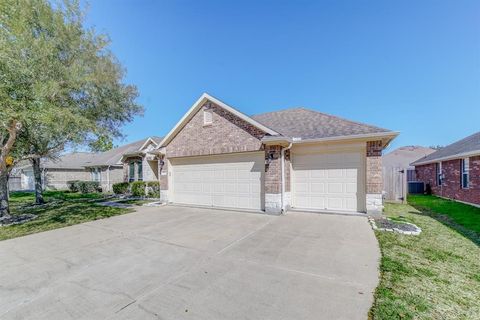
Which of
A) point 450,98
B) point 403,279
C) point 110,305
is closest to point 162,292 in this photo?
point 110,305

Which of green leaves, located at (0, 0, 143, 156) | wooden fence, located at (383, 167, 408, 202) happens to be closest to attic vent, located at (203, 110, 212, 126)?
green leaves, located at (0, 0, 143, 156)

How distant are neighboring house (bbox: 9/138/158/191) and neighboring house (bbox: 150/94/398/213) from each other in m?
12.6

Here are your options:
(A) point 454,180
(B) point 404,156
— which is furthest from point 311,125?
(B) point 404,156

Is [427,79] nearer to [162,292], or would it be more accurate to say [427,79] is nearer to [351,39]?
[351,39]

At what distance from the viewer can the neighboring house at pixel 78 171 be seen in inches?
858

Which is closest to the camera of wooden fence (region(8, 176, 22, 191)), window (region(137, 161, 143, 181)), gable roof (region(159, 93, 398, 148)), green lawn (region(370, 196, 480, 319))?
green lawn (region(370, 196, 480, 319))

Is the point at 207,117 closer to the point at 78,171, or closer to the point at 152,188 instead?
the point at 152,188

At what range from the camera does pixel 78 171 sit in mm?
27844

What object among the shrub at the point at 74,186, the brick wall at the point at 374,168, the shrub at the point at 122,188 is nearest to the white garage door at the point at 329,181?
the brick wall at the point at 374,168

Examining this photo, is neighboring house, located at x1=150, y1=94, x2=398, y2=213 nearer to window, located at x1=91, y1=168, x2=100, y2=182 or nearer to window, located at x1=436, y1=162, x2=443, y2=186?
window, located at x1=436, y1=162, x2=443, y2=186

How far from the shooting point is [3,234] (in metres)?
6.91

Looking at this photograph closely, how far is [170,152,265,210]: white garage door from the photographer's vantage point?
9.28 metres

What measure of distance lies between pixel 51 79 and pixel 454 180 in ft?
65.0

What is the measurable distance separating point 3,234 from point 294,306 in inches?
362
